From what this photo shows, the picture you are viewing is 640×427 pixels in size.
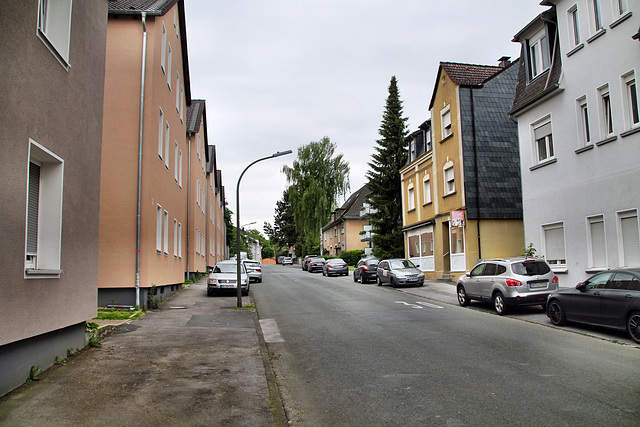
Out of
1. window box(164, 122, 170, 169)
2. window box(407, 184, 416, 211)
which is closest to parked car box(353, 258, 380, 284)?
window box(407, 184, 416, 211)

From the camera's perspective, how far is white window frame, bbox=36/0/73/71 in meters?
7.85

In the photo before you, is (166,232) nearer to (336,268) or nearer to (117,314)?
(117,314)

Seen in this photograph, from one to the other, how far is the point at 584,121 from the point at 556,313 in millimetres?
7225

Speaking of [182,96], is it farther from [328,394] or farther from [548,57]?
[328,394]

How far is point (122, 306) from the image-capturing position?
15.1m

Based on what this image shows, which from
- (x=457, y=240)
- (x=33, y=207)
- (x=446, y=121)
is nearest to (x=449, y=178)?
(x=446, y=121)

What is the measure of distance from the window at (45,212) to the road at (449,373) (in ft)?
13.1

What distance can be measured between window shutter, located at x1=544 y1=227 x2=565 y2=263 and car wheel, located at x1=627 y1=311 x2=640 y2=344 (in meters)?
7.93

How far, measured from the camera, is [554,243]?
59.0ft

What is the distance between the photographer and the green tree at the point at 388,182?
37.8 meters

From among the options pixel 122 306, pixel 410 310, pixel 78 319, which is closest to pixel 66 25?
pixel 78 319

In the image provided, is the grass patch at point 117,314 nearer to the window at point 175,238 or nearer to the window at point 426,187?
the window at point 175,238

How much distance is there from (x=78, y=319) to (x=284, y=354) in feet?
12.2

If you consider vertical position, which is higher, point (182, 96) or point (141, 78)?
point (182, 96)
